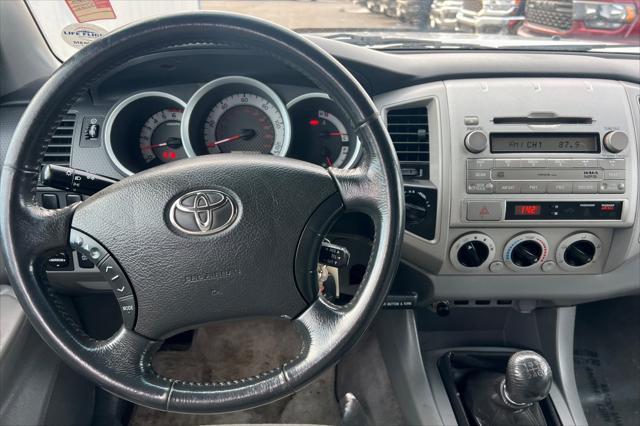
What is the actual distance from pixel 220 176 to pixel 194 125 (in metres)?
0.45

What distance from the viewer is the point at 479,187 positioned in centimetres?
144

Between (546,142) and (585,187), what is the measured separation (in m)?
0.15

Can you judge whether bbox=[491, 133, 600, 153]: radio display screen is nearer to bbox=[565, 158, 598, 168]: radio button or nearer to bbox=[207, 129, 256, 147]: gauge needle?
bbox=[565, 158, 598, 168]: radio button

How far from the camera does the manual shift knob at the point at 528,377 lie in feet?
4.50

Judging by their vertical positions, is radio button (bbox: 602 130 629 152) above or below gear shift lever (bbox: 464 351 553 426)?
above

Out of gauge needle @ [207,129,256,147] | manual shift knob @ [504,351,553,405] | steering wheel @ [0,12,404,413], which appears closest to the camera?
steering wheel @ [0,12,404,413]

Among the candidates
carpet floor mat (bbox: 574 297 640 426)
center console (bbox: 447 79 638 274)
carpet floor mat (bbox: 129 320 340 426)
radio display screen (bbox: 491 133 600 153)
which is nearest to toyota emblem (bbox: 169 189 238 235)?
center console (bbox: 447 79 638 274)

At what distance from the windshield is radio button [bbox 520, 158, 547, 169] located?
16.8 inches

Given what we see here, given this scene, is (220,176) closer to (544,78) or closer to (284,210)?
(284,210)

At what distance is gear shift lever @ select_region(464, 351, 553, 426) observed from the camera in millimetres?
1377

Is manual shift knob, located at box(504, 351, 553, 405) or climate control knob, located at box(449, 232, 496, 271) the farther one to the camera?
climate control knob, located at box(449, 232, 496, 271)

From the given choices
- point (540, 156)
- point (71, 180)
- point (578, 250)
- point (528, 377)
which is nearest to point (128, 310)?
point (71, 180)

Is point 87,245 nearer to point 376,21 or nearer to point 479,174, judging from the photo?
point 479,174

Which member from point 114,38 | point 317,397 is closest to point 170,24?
point 114,38
